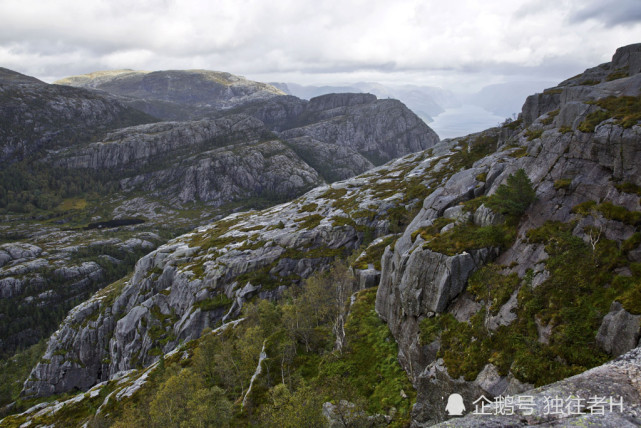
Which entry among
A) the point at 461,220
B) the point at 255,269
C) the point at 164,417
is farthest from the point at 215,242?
the point at 461,220

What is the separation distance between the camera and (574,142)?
40375 mm

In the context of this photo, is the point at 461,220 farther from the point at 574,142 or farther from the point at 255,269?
the point at 255,269

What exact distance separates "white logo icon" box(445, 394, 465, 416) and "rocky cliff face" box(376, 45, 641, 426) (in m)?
0.91

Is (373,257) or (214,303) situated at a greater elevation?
(373,257)

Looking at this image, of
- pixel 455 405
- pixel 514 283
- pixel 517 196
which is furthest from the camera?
pixel 517 196

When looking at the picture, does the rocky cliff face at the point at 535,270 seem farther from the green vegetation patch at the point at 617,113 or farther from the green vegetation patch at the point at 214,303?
the green vegetation patch at the point at 214,303

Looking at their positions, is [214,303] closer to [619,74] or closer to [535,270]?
[535,270]

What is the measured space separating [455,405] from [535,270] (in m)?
15.5

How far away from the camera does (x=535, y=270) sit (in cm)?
3036

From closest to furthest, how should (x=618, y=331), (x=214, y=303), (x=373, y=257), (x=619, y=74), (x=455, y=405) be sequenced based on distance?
1. (x=618, y=331)
2. (x=455, y=405)
3. (x=619, y=74)
4. (x=373, y=257)
5. (x=214, y=303)

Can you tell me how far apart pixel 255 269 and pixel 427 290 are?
367ft

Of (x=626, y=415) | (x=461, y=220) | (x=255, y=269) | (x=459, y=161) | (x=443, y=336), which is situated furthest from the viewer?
(x=459, y=161)

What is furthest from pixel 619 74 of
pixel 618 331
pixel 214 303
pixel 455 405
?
pixel 214 303

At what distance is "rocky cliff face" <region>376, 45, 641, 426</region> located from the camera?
24188 mm
